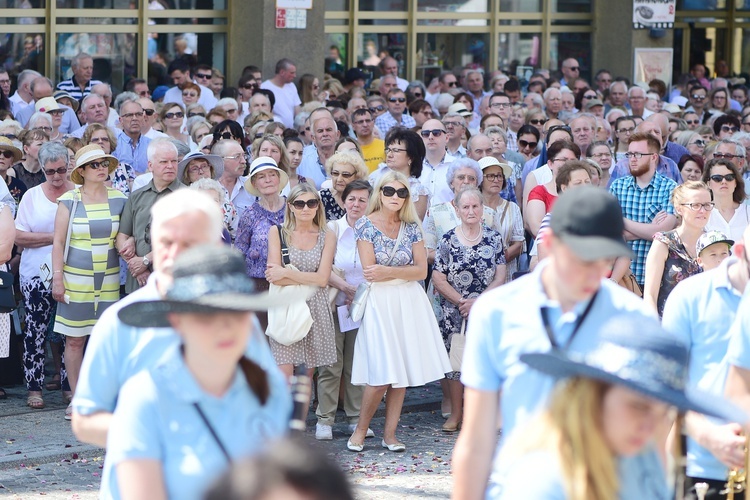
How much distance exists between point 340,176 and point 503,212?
127 cm

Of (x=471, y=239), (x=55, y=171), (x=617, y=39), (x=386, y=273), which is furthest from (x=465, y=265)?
(x=617, y=39)

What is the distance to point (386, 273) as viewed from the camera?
7988mm

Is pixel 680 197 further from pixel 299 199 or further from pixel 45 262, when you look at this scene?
→ pixel 45 262

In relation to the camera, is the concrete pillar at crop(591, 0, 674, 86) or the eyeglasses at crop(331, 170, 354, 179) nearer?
the eyeglasses at crop(331, 170, 354, 179)

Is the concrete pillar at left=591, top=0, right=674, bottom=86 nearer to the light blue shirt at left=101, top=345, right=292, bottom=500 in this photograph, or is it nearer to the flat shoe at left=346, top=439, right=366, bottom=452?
the flat shoe at left=346, top=439, right=366, bottom=452

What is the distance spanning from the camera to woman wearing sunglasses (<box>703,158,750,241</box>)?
28.4 ft

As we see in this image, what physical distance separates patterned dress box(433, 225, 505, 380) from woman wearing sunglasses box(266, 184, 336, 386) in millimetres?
849

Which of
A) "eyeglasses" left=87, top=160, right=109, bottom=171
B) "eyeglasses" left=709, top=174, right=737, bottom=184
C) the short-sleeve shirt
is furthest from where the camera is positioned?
the short-sleeve shirt

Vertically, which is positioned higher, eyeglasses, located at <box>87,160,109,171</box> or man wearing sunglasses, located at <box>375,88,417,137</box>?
man wearing sunglasses, located at <box>375,88,417,137</box>

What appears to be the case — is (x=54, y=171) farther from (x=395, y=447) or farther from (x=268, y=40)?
(x=268, y=40)

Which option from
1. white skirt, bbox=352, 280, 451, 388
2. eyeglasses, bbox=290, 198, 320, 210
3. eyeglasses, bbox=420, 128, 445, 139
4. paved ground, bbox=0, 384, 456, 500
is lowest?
paved ground, bbox=0, 384, 456, 500

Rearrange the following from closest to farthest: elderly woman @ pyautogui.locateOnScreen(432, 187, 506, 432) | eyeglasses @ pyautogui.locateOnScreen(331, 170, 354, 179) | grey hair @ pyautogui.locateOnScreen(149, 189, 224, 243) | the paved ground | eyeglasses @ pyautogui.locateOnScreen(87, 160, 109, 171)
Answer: grey hair @ pyautogui.locateOnScreen(149, 189, 224, 243), the paved ground, eyeglasses @ pyautogui.locateOnScreen(87, 160, 109, 171), elderly woman @ pyautogui.locateOnScreen(432, 187, 506, 432), eyeglasses @ pyautogui.locateOnScreen(331, 170, 354, 179)

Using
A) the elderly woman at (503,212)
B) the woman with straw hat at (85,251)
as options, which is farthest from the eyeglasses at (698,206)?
the woman with straw hat at (85,251)

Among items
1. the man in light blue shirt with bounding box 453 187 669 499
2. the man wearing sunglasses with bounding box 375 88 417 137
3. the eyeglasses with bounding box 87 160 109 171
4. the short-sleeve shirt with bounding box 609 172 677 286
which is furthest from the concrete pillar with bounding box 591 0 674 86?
the man in light blue shirt with bounding box 453 187 669 499
